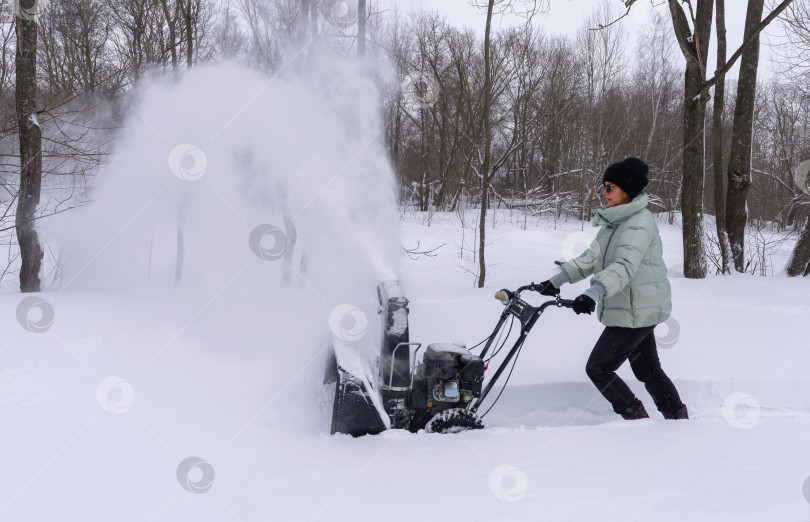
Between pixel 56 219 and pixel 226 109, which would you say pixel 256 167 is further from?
pixel 56 219

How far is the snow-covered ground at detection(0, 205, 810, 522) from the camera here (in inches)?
90.3

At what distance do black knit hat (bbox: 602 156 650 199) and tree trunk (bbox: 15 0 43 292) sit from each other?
775 cm

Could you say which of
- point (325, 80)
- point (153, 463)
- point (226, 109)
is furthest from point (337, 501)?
point (325, 80)

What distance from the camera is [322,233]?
654cm
